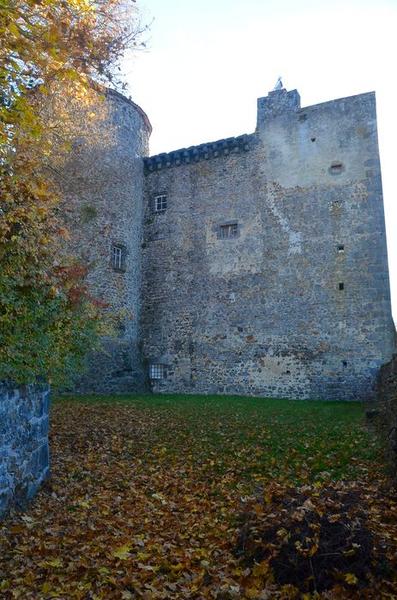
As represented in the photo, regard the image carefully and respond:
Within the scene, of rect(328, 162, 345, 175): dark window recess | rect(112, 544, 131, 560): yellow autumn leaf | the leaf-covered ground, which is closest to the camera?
the leaf-covered ground

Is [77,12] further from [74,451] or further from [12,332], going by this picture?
[74,451]

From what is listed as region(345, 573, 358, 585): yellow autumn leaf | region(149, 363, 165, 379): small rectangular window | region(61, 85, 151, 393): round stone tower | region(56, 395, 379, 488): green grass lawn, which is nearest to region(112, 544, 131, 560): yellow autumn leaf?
region(345, 573, 358, 585): yellow autumn leaf

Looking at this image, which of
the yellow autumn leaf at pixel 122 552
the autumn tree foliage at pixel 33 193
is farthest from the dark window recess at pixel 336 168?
the yellow autumn leaf at pixel 122 552

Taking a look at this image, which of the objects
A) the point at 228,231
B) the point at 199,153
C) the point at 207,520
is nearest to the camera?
the point at 207,520

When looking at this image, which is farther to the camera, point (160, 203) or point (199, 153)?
point (160, 203)

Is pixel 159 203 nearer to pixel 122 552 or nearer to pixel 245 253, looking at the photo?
pixel 245 253

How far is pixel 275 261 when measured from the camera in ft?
60.0

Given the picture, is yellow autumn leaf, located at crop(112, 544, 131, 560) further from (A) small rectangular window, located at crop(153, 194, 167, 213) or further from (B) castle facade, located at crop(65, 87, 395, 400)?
(A) small rectangular window, located at crop(153, 194, 167, 213)

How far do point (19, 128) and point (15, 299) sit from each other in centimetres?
265

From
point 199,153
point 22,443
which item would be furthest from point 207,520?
point 199,153

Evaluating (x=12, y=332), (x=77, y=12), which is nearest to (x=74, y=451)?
(x=12, y=332)

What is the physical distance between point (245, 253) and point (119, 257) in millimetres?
5195

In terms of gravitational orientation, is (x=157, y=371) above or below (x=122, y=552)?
above

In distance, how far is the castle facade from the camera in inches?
667
